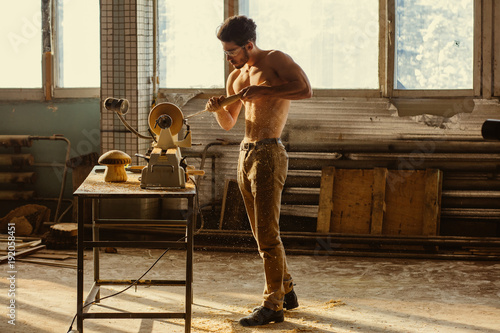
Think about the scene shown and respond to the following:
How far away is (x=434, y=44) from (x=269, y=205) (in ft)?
10.1

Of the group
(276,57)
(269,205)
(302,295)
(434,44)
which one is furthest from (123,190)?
(434,44)

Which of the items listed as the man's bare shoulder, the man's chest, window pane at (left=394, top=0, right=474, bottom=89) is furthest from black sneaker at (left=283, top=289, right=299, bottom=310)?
window pane at (left=394, top=0, right=474, bottom=89)

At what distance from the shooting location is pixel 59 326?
12.7 feet

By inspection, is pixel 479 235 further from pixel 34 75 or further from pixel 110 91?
pixel 34 75

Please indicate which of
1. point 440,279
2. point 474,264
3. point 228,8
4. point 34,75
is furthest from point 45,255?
point 474,264

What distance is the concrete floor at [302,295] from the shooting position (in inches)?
154

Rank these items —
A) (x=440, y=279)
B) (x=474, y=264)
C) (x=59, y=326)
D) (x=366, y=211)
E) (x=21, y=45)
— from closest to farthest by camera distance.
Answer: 1. (x=59, y=326)
2. (x=440, y=279)
3. (x=474, y=264)
4. (x=366, y=211)
5. (x=21, y=45)

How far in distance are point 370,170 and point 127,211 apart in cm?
238

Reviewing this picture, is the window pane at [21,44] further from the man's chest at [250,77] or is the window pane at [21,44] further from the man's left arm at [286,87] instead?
the man's left arm at [286,87]

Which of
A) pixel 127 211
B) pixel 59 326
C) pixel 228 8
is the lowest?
pixel 59 326

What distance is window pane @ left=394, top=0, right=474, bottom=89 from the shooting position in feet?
19.8

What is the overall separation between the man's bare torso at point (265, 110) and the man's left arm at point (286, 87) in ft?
0.16

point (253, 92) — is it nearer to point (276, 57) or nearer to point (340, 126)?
point (276, 57)

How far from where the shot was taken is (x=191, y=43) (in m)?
6.48
